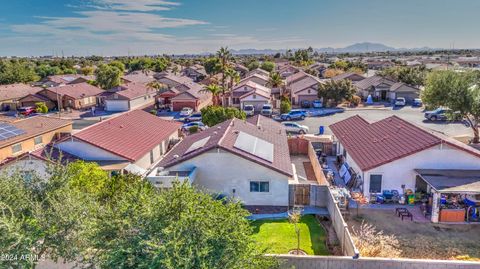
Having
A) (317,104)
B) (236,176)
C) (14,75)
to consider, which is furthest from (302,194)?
(14,75)

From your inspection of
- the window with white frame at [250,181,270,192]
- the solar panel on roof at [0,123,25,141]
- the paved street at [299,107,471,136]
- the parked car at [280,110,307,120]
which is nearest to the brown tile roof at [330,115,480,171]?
the window with white frame at [250,181,270,192]

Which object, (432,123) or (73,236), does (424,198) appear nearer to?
(73,236)

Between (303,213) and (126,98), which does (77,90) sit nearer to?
(126,98)

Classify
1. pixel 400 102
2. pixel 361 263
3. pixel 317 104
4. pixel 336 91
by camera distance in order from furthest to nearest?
pixel 400 102 → pixel 317 104 → pixel 336 91 → pixel 361 263

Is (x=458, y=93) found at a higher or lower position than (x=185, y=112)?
higher

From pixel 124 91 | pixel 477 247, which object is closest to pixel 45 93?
pixel 124 91

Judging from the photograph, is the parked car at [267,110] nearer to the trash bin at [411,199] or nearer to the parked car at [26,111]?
the trash bin at [411,199]
